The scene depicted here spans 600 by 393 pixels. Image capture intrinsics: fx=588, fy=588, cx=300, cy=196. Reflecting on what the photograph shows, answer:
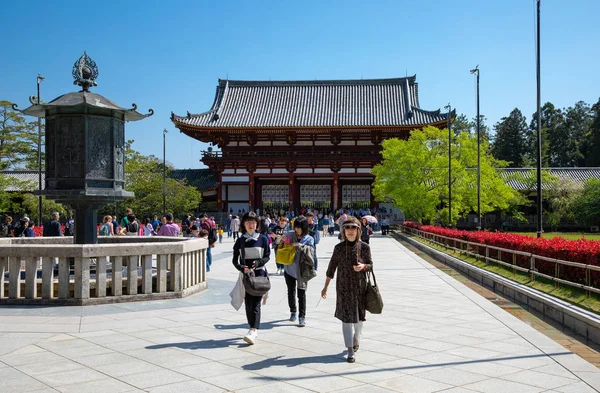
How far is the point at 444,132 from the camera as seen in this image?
38781 mm

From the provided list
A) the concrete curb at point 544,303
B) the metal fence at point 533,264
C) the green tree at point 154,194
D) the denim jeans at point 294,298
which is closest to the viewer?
the concrete curb at point 544,303

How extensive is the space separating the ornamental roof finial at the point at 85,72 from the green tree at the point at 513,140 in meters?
74.6

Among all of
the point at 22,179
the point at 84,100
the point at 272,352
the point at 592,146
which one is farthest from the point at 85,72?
the point at 592,146

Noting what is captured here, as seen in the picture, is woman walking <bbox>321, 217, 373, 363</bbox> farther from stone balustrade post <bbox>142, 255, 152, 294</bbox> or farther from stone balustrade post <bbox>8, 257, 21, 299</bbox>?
stone balustrade post <bbox>8, 257, 21, 299</bbox>

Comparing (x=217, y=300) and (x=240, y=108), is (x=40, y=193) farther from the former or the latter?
(x=240, y=108)

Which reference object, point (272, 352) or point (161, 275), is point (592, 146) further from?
point (272, 352)

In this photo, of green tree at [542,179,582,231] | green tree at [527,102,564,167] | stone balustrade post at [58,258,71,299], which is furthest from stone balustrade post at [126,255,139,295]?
green tree at [527,102,564,167]

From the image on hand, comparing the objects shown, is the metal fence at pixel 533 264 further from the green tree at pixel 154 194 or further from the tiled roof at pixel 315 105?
the tiled roof at pixel 315 105

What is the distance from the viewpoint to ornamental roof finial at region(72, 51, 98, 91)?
11.7 meters

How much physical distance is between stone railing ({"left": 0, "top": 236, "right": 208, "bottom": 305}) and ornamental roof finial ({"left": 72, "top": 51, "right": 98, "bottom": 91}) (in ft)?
12.0

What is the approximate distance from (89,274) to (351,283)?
16.4 feet

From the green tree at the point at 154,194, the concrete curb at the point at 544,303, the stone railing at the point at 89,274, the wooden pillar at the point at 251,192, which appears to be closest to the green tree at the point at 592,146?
the wooden pillar at the point at 251,192

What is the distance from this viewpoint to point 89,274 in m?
9.55

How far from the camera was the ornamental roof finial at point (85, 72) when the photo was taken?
1167cm
